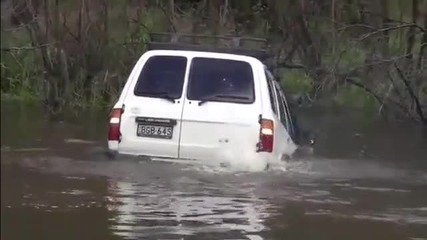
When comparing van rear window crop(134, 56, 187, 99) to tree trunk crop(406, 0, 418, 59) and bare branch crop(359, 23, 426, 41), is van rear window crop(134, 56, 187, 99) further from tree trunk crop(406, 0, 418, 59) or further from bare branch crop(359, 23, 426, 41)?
tree trunk crop(406, 0, 418, 59)

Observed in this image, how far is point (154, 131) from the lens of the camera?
32.4ft

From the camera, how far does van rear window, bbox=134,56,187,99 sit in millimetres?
10016

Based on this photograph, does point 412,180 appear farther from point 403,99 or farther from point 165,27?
point 165,27

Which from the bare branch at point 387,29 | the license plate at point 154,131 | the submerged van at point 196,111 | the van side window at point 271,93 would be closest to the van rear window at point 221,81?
the submerged van at point 196,111

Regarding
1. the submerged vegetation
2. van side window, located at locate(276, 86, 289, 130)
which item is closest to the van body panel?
van side window, located at locate(276, 86, 289, 130)

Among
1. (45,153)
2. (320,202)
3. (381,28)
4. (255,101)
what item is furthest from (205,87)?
(381,28)

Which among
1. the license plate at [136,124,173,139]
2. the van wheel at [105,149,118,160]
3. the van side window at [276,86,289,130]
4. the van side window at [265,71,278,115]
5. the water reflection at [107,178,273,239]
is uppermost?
the van side window at [265,71,278,115]

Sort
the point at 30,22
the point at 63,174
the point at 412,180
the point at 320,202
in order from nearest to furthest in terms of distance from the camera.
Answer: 1. the point at 320,202
2. the point at 63,174
3. the point at 412,180
4. the point at 30,22

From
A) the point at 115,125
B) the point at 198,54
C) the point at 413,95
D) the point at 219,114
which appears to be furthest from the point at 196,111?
the point at 413,95

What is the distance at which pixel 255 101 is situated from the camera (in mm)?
9938

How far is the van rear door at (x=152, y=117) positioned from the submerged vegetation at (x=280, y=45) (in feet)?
14.8

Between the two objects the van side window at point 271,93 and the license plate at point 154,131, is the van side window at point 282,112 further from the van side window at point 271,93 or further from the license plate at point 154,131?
the license plate at point 154,131

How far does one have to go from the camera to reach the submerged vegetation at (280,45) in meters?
15.1

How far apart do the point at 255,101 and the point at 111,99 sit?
6403 mm
